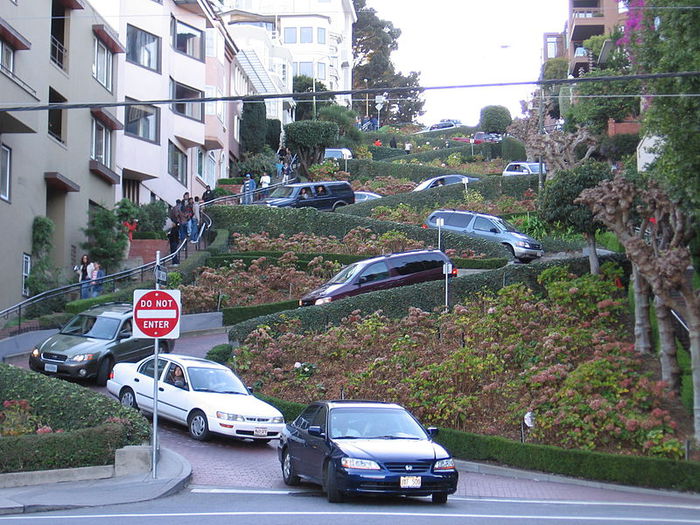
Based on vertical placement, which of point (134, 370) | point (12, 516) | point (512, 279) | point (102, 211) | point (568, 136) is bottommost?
point (12, 516)

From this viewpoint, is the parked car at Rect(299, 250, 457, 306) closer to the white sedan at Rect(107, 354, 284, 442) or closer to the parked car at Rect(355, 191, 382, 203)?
the white sedan at Rect(107, 354, 284, 442)

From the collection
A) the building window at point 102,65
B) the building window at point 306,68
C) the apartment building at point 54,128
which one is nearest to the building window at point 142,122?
the apartment building at point 54,128

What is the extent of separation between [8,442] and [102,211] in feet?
70.1

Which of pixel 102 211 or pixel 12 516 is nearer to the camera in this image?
pixel 12 516

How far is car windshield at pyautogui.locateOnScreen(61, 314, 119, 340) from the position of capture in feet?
78.6

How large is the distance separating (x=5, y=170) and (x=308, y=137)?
37.6 m

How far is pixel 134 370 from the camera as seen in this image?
21.1 meters

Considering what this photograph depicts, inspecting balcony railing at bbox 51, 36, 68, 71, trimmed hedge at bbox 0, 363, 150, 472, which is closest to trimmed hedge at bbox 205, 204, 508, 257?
balcony railing at bbox 51, 36, 68, 71

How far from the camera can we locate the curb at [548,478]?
54.3 ft

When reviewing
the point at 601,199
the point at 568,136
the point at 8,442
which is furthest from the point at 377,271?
the point at 568,136

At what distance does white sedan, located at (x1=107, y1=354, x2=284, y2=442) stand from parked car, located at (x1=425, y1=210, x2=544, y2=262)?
1824cm

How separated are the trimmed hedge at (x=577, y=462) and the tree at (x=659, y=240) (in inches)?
56.0

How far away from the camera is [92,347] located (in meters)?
23.2

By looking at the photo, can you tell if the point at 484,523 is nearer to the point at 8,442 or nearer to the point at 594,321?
the point at 8,442
